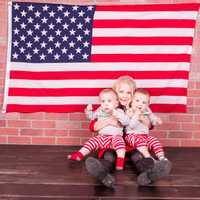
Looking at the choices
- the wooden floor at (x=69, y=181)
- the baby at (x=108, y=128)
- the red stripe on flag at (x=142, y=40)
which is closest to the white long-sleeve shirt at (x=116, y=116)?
the baby at (x=108, y=128)

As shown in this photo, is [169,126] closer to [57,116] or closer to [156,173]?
[57,116]

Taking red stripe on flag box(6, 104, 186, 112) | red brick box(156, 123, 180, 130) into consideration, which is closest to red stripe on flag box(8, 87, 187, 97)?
red stripe on flag box(6, 104, 186, 112)

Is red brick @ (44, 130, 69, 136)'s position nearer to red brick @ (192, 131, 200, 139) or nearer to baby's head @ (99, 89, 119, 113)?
baby's head @ (99, 89, 119, 113)

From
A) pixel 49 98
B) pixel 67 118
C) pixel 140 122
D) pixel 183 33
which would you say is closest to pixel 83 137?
pixel 67 118

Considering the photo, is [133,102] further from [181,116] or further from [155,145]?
[181,116]

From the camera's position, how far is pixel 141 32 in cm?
446

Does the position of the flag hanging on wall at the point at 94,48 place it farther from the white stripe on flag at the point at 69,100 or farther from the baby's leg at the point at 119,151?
the baby's leg at the point at 119,151

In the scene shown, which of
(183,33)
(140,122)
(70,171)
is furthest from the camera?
(183,33)

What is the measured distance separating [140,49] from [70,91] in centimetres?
87

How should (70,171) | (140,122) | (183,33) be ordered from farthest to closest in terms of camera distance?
(183,33)
(140,122)
(70,171)

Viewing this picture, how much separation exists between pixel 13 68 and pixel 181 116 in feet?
6.19

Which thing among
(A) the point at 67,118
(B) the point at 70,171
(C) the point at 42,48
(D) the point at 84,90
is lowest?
(B) the point at 70,171

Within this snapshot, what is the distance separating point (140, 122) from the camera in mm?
4047

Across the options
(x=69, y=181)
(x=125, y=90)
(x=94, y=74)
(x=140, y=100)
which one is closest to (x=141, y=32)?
(x=94, y=74)
